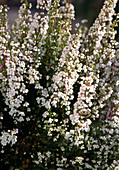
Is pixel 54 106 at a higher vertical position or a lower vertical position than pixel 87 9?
lower

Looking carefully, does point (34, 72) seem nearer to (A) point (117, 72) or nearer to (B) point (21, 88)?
(B) point (21, 88)

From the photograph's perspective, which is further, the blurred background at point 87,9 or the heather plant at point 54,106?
the blurred background at point 87,9

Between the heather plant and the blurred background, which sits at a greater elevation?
the blurred background

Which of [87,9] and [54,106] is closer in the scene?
[54,106]

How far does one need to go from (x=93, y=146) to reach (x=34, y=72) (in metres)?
1.09

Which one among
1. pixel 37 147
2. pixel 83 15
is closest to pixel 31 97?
pixel 37 147

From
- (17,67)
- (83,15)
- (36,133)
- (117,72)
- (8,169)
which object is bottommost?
(8,169)

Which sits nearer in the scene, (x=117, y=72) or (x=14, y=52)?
(x=14, y=52)

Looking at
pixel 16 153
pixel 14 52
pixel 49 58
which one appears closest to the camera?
pixel 14 52

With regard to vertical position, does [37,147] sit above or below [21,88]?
below

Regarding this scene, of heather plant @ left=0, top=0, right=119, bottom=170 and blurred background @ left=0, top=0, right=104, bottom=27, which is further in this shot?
blurred background @ left=0, top=0, right=104, bottom=27

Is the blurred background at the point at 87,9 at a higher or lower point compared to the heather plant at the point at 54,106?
higher

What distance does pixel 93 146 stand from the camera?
8.21 feet

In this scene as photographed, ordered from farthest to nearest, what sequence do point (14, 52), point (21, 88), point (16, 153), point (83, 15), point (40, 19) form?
point (83, 15) → point (16, 153) → point (40, 19) → point (21, 88) → point (14, 52)
